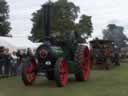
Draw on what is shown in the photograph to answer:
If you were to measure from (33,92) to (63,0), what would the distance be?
61930 millimetres

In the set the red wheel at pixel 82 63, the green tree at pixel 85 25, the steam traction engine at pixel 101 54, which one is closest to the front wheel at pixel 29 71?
the red wheel at pixel 82 63

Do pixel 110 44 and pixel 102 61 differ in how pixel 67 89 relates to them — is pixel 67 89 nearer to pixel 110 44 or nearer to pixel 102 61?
pixel 102 61

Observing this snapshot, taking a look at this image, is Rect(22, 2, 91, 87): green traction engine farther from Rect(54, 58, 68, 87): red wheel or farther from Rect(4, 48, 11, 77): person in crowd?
Rect(4, 48, 11, 77): person in crowd

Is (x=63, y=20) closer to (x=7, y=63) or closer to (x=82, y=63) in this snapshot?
(x=7, y=63)

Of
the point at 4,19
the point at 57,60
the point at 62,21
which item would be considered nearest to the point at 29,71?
the point at 57,60

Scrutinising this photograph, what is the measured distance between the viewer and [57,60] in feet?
46.4

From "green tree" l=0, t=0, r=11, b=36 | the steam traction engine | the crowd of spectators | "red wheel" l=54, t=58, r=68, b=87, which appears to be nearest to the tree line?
"green tree" l=0, t=0, r=11, b=36

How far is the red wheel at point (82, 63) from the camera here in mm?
15727

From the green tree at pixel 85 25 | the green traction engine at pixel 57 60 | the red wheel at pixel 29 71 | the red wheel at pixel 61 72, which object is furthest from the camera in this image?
the green tree at pixel 85 25

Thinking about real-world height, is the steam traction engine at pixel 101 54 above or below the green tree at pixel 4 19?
below

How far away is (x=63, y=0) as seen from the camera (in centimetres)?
7362

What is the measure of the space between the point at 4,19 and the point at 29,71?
179ft

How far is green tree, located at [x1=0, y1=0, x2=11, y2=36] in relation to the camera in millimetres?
64438

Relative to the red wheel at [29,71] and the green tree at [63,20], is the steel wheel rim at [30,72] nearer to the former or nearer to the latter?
the red wheel at [29,71]
